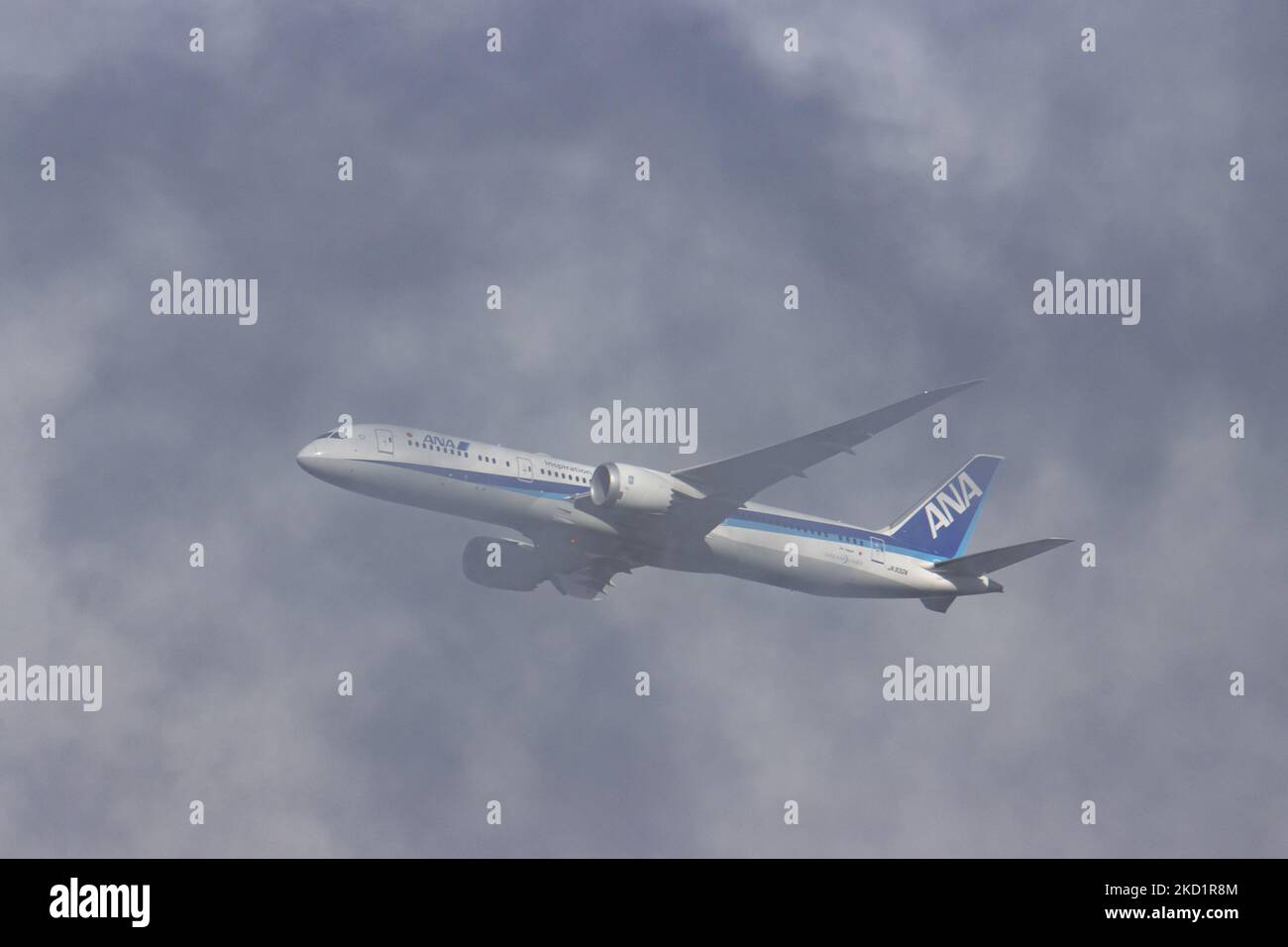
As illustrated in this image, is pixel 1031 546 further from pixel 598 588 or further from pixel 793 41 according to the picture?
pixel 793 41

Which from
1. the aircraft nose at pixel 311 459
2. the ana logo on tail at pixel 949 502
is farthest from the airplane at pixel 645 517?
the ana logo on tail at pixel 949 502

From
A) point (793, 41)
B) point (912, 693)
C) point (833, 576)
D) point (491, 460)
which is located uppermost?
point (793, 41)

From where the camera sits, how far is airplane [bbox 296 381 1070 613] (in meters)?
53.5

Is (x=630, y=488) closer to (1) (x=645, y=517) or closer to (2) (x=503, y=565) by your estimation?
(1) (x=645, y=517)

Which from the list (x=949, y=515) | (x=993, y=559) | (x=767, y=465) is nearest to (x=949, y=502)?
(x=949, y=515)

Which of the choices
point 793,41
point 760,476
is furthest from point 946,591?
point 793,41

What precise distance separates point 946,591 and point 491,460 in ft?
69.6

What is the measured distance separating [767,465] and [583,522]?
278 inches

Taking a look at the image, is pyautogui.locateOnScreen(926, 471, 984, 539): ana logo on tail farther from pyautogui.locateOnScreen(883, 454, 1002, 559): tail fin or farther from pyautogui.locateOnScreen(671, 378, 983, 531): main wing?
pyautogui.locateOnScreen(671, 378, 983, 531): main wing

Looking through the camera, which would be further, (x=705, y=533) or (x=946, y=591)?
(x=946, y=591)

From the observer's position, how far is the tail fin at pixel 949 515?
223 ft

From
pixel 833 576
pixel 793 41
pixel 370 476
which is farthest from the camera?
pixel 793 41

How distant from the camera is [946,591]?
64438 mm

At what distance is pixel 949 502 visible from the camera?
238 ft
